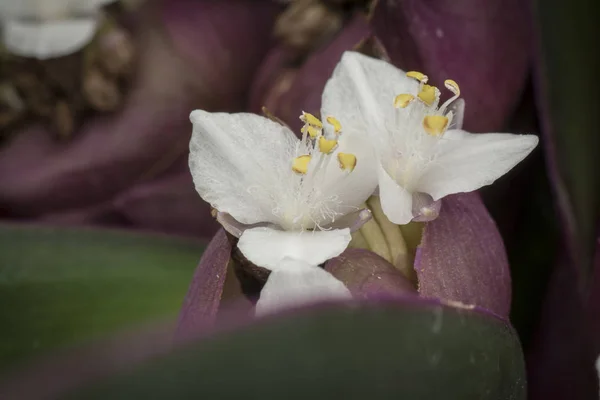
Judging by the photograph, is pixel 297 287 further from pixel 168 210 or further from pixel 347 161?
pixel 168 210

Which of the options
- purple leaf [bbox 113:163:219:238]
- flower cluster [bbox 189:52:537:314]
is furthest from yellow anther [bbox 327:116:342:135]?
purple leaf [bbox 113:163:219:238]

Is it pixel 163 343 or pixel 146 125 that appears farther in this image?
pixel 146 125

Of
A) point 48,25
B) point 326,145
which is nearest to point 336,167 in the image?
point 326,145

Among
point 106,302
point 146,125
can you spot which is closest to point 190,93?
point 146,125

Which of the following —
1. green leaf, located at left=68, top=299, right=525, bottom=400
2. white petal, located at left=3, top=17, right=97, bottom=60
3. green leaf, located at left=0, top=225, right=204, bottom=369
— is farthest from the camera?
white petal, located at left=3, top=17, right=97, bottom=60

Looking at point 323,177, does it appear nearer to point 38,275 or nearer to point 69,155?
point 38,275

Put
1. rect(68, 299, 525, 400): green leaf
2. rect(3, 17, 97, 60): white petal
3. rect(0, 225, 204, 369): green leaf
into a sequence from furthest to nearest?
rect(3, 17, 97, 60): white petal, rect(0, 225, 204, 369): green leaf, rect(68, 299, 525, 400): green leaf

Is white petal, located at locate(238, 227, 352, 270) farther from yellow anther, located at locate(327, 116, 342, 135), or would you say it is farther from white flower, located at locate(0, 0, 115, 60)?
white flower, located at locate(0, 0, 115, 60)

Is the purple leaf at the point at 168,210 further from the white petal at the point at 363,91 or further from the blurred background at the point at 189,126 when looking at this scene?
the white petal at the point at 363,91
